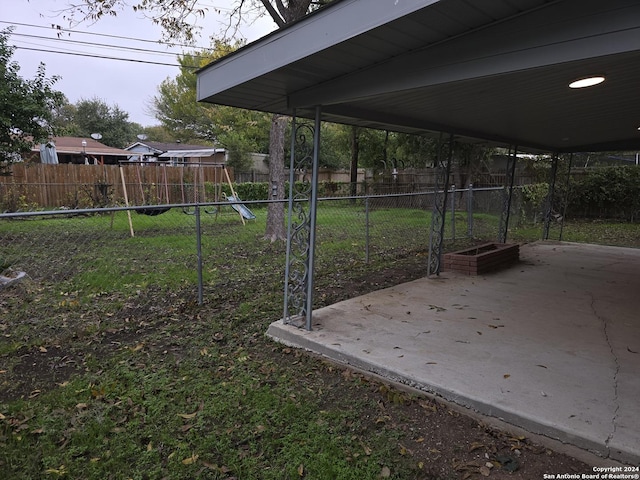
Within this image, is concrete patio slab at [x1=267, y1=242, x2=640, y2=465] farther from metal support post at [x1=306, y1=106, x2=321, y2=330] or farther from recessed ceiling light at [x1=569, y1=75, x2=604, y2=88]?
recessed ceiling light at [x1=569, y1=75, x2=604, y2=88]

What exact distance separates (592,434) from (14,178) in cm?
1511

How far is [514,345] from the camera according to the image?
332cm

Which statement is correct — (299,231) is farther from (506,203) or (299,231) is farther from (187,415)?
(506,203)

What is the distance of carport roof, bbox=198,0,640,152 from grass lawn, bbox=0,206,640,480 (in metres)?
2.06

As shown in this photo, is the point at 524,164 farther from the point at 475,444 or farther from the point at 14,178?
the point at 14,178

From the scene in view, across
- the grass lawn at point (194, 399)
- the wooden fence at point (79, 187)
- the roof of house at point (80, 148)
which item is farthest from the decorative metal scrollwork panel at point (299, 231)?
the roof of house at point (80, 148)

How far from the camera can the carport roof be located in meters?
1.91

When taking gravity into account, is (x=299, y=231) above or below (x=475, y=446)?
above

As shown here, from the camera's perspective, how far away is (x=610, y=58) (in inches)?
75.9

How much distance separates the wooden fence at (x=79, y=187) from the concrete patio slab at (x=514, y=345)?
968 centimetres

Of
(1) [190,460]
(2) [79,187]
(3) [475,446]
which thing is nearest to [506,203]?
(3) [475,446]

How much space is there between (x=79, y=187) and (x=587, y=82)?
561 inches

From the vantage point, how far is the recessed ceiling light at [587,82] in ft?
8.65

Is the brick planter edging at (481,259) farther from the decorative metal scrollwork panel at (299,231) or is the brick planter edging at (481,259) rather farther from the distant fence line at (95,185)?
the distant fence line at (95,185)
